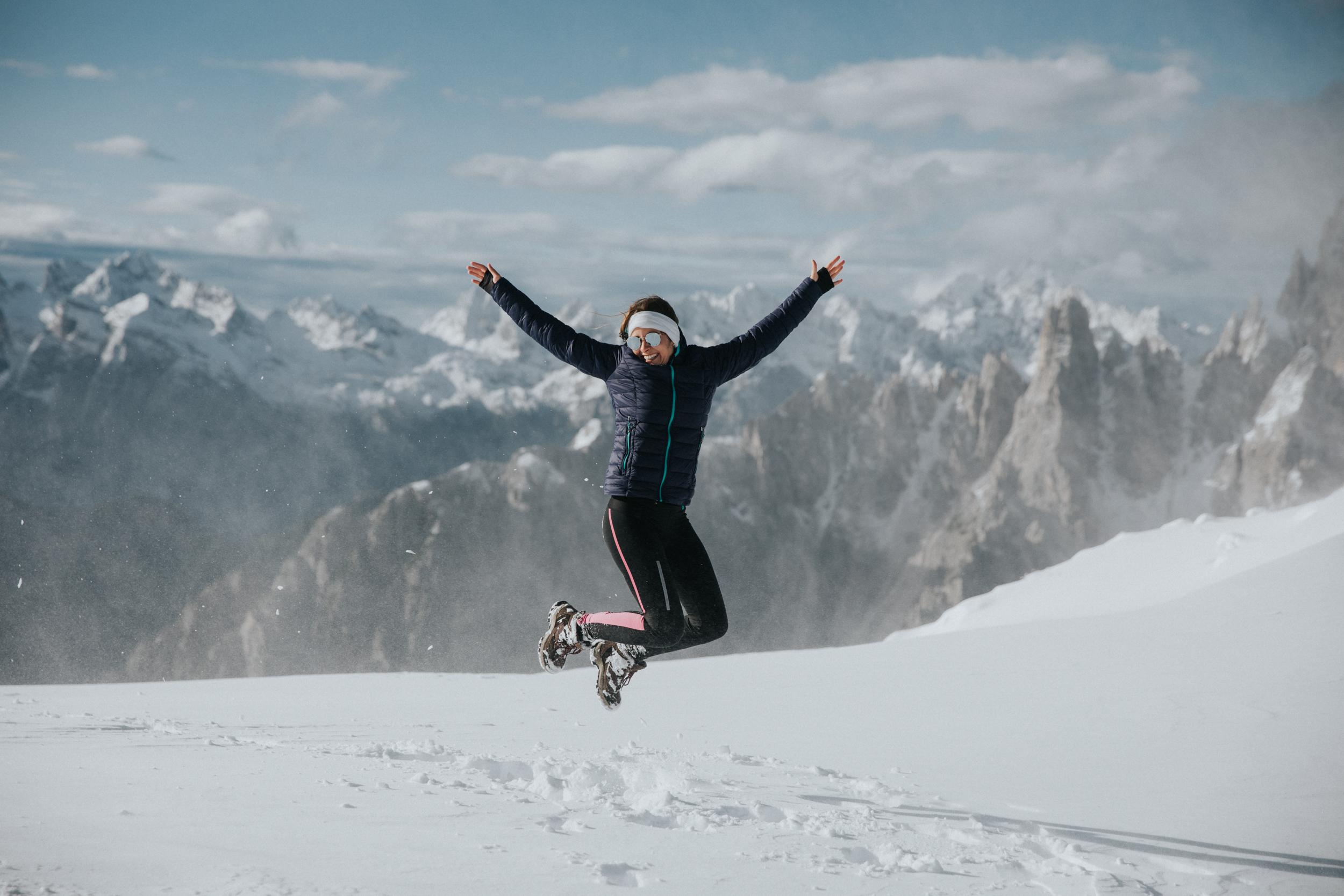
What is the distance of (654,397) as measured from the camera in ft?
21.5

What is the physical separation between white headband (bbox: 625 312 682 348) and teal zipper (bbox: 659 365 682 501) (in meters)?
0.23

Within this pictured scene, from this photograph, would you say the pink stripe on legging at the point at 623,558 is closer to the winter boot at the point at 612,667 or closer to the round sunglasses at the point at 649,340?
the winter boot at the point at 612,667

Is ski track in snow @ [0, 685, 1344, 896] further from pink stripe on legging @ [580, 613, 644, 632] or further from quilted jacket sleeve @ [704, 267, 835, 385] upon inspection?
quilted jacket sleeve @ [704, 267, 835, 385]

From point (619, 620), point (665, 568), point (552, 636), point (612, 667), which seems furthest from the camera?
point (552, 636)

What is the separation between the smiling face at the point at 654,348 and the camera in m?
6.50

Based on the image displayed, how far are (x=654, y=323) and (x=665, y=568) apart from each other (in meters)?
1.94

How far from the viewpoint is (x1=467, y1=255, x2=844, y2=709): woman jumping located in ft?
21.6

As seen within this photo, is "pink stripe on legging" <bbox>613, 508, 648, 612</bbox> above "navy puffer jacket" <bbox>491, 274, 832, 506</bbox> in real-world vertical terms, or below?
below

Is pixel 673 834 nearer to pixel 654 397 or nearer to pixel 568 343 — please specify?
pixel 654 397

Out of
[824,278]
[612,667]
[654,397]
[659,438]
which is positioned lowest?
[612,667]

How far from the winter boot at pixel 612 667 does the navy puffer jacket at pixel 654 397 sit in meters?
1.69

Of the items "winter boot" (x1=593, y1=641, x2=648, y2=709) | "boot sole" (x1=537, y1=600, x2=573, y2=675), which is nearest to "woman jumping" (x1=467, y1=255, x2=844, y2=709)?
"winter boot" (x1=593, y1=641, x2=648, y2=709)

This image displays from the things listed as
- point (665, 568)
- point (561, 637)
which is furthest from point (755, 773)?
point (561, 637)

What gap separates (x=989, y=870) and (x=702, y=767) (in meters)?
2.71
